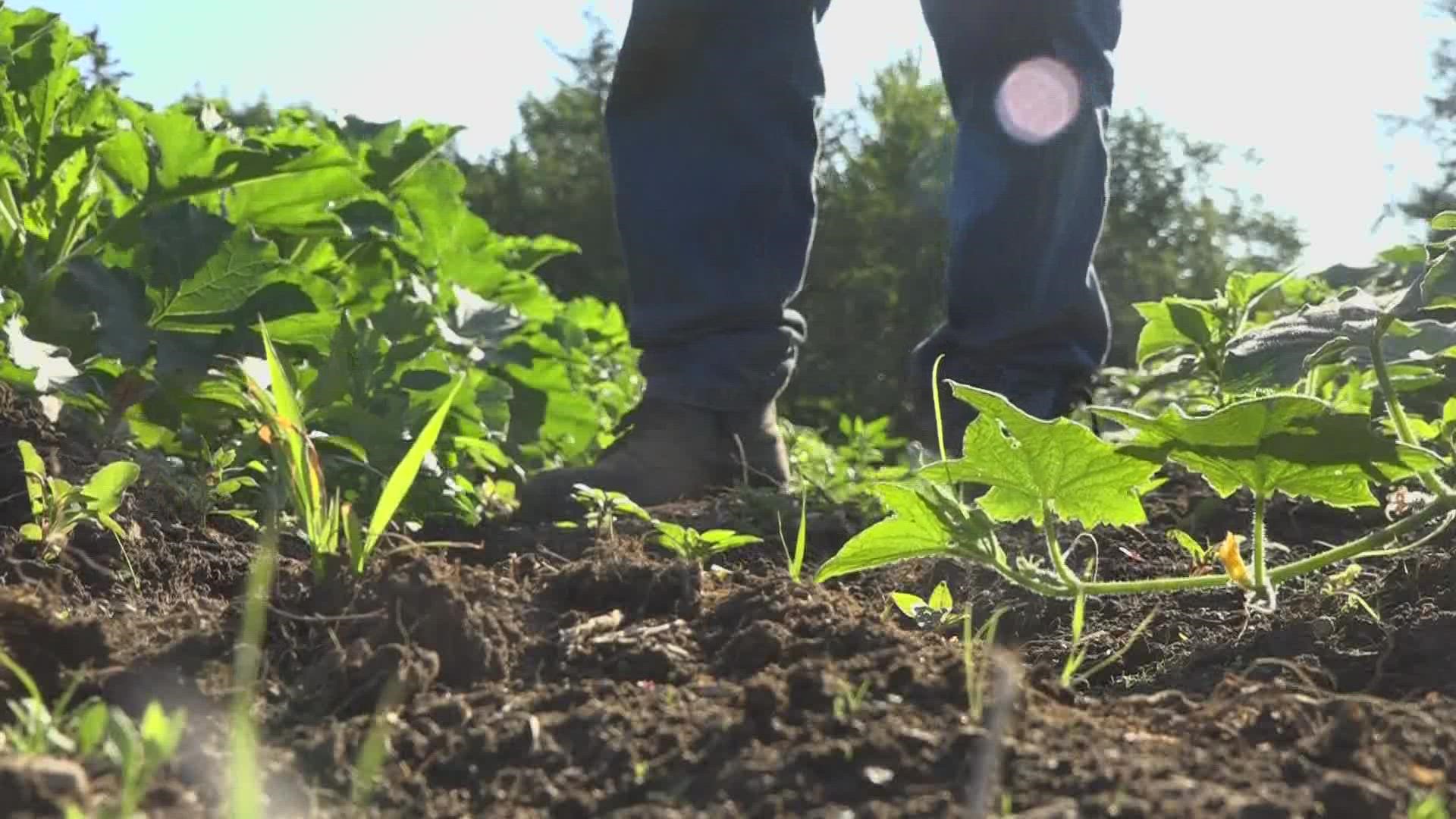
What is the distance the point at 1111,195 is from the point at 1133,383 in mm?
16113

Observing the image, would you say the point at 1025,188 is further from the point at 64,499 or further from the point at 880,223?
the point at 880,223

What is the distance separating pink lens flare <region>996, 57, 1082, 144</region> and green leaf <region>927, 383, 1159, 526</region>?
4.84 ft

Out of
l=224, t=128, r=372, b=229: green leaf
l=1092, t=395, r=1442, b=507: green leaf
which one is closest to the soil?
l=1092, t=395, r=1442, b=507: green leaf

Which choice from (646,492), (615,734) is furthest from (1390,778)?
(646,492)

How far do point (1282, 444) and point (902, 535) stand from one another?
0.40m

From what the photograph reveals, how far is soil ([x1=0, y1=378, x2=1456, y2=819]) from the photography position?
3.15 feet

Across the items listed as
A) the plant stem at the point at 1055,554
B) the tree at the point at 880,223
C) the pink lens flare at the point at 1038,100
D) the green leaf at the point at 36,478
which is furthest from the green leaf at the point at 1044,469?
the tree at the point at 880,223

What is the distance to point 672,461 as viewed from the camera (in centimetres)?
304

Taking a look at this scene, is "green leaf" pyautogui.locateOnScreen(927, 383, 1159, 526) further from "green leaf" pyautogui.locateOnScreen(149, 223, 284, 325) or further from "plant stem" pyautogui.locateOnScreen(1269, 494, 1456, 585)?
"green leaf" pyautogui.locateOnScreen(149, 223, 284, 325)

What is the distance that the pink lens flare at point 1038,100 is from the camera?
111 inches

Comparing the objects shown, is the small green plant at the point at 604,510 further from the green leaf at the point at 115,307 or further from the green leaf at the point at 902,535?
the green leaf at the point at 115,307

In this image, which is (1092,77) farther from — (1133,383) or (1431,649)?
(1431,649)

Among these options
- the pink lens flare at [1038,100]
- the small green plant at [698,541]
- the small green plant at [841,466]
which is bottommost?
the small green plant at [841,466]

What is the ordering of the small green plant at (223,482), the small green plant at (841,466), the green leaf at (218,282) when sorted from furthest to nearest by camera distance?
1. the small green plant at (841,466)
2. the green leaf at (218,282)
3. the small green plant at (223,482)
